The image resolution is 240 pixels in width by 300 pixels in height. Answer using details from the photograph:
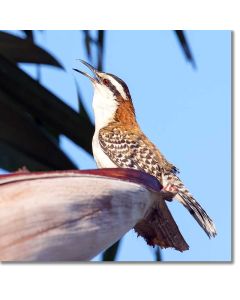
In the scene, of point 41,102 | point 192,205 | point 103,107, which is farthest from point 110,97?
point 41,102

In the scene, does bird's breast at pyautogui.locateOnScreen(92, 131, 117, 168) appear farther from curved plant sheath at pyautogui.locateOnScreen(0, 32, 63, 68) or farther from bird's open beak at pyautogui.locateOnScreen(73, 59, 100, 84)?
curved plant sheath at pyautogui.locateOnScreen(0, 32, 63, 68)

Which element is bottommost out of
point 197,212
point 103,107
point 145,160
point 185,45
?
point 197,212

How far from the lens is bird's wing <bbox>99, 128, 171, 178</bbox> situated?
1.44 meters

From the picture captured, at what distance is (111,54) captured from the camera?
1.49 meters

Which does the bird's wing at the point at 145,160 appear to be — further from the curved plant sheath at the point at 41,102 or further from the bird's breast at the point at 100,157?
the curved plant sheath at the point at 41,102

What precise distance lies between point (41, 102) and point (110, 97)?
1.73ft

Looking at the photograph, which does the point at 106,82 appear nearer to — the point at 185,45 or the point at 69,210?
the point at 185,45

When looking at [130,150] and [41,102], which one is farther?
[130,150]

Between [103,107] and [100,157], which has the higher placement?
[103,107]

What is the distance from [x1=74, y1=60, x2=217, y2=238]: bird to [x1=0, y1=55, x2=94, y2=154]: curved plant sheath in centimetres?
33

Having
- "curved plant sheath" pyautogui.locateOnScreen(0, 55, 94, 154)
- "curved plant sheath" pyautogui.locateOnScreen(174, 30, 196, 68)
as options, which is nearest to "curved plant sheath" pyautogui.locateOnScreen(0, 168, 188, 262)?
"curved plant sheath" pyautogui.locateOnScreen(0, 55, 94, 154)

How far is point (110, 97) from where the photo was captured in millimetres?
1548

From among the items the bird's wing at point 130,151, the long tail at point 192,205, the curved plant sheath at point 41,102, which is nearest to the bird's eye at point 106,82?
the bird's wing at point 130,151
